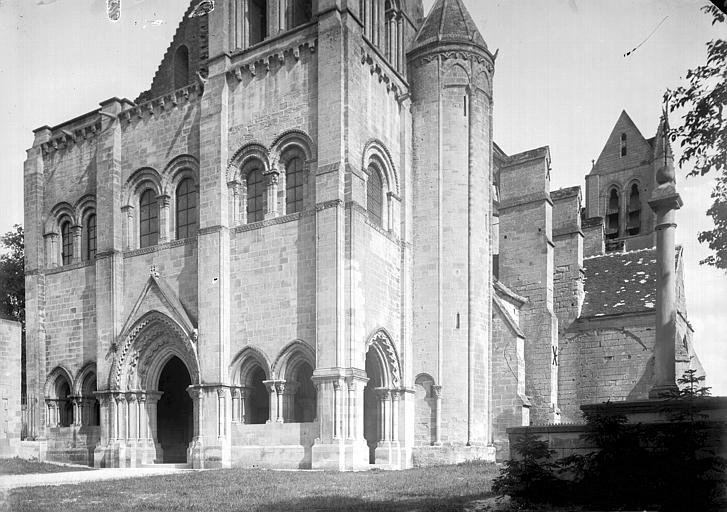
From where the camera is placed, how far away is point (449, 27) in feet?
80.6

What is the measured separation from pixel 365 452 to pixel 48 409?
13006 mm

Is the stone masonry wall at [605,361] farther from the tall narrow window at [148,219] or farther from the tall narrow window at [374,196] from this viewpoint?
the tall narrow window at [148,219]

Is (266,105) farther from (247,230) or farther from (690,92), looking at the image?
(690,92)

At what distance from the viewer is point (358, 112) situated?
21094 mm

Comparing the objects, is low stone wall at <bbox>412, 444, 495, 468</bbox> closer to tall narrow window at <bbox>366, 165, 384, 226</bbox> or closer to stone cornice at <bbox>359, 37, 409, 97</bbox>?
tall narrow window at <bbox>366, 165, 384, 226</bbox>

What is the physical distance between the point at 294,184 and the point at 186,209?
436 centimetres

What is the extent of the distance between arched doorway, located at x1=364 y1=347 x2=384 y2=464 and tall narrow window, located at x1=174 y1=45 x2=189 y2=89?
12.9m

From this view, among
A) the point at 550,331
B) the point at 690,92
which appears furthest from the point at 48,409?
the point at 690,92

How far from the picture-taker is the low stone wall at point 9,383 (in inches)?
883

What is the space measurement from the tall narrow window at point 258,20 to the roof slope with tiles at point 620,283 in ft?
51.8

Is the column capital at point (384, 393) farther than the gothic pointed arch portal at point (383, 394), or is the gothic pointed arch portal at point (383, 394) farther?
the column capital at point (384, 393)

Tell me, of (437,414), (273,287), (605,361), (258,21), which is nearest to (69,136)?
(258,21)

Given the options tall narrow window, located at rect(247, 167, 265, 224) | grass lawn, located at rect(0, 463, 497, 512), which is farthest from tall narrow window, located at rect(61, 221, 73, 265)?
grass lawn, located at rect(0, 463, 497, 512)

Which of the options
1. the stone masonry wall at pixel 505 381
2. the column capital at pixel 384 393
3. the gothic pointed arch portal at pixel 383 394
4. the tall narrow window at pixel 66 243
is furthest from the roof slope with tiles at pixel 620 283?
the tall narrow window at pixel 66 243
